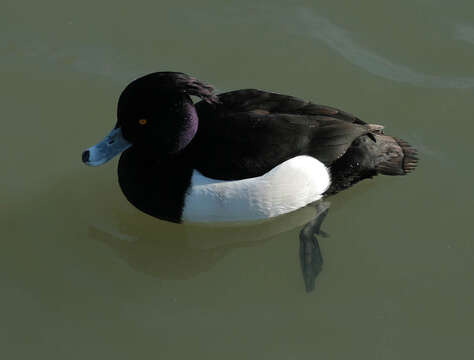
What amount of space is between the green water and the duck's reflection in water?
0.04 ft

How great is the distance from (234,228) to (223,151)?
2.71 ft

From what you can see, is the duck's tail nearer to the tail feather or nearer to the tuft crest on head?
the tail feather

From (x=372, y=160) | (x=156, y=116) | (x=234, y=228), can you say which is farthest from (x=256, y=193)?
(x=372, y=160)

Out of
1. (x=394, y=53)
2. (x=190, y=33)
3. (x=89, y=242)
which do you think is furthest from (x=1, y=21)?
(x=394, y=53)

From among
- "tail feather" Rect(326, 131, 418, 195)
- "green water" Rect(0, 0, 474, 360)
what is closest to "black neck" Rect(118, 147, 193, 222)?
"green water" Rect(0, 0, 474, 360)

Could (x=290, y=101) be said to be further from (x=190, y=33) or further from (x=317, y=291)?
(x=190, y=33)

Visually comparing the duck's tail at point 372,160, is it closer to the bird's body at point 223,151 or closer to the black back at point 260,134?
the bird's body at point 223,151

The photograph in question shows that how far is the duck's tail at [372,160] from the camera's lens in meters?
5.82

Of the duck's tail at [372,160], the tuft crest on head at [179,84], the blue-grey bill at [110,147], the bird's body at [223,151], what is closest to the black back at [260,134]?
the bird's body at [223,151]

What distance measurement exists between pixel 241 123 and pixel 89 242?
1543mm

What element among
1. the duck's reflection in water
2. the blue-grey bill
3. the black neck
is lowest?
the duck's reflection in water

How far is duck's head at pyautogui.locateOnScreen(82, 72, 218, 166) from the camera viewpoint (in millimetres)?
5234

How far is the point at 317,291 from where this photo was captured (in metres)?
5.57

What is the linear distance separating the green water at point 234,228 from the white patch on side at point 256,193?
1.20 ft
